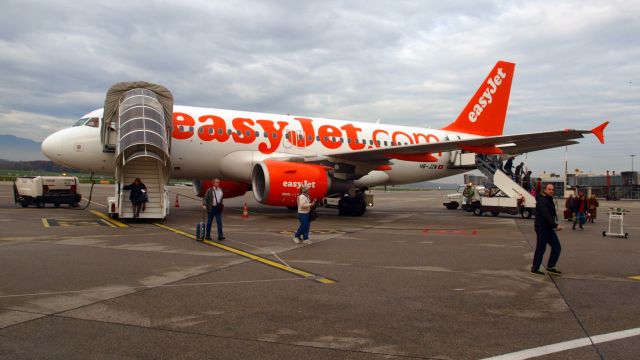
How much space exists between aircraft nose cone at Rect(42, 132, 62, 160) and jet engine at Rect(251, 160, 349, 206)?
6.47m

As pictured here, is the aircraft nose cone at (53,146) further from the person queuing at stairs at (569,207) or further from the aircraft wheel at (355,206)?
the person queuing at stairs at (569,207)

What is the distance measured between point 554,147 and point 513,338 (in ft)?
57.4

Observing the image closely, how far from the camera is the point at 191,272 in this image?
23.8 feet

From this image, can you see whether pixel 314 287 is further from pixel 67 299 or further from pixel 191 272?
pixel 67 299

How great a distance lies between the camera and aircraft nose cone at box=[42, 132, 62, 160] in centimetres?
1584

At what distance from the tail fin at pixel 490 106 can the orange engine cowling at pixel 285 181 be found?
1069 cm

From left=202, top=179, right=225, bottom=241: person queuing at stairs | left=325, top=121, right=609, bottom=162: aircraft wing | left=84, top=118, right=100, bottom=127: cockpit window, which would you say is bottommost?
left=202, top=179, right=225, bottom=241: person queuing at stairs

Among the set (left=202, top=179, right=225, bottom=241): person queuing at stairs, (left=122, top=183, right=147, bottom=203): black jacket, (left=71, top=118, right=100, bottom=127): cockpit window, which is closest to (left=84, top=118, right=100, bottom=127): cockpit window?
(left=71, top=118, right=100, bottom=127): cockpit window

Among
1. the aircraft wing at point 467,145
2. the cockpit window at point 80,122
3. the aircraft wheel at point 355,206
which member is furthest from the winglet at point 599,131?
the cockpit window at point 80,122

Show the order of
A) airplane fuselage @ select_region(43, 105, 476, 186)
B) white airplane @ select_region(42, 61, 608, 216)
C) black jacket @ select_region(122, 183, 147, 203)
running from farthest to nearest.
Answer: airplane fuselage @ select_region(43, 105, 476, 186) → white airplane @ select_region(42, 61, 608, 216) → black jacket @ select_region(122, 183, 147, 203)

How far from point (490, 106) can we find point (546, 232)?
16.8 meters

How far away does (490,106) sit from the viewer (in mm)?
23594

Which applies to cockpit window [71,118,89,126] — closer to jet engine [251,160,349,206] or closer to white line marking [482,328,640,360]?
jet engine [251,160,349,206]

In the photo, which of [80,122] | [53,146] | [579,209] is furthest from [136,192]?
[579,209]
